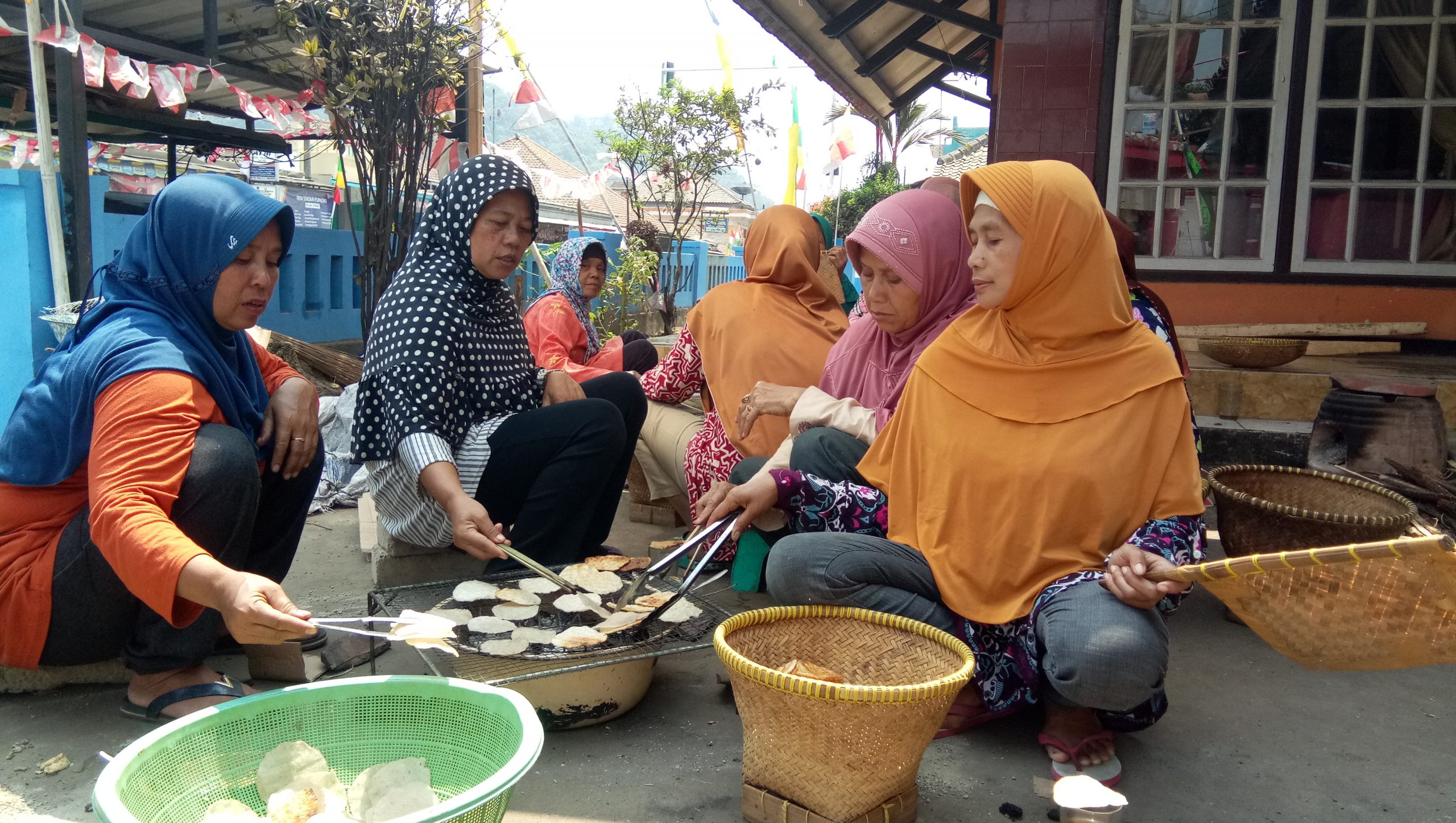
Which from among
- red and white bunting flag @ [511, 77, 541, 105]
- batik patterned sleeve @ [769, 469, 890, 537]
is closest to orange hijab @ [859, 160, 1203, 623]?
batik patterned sleeve @ [769, 469, 890, 537]

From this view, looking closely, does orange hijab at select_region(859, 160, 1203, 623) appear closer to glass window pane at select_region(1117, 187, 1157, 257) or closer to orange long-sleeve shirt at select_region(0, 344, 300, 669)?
orange long-sleeve shirt at select_region(0, 344, 300, 669)

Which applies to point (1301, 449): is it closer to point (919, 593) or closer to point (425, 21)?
point (919, 593)

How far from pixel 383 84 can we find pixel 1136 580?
417cm

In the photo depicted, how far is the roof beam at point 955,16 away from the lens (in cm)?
617

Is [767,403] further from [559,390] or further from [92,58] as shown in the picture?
[92,58]

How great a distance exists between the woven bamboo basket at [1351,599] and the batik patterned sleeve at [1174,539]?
18 cm

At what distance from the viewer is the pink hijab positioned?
2387 mm

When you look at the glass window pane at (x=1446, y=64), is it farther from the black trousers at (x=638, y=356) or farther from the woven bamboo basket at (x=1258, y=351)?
the black trousers at (x=638, y=356)

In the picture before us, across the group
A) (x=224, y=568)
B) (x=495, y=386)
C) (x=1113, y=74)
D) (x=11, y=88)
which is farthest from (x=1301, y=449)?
(x=11, y=88)

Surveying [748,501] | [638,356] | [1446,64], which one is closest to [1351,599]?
[748,501]

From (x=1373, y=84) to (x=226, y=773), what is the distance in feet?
19.3

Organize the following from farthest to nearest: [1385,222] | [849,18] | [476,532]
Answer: [849,18], [1385,222], [476,532]

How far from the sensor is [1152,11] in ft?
17.3

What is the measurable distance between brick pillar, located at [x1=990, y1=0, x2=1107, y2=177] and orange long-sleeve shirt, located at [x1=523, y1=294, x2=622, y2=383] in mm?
2494
